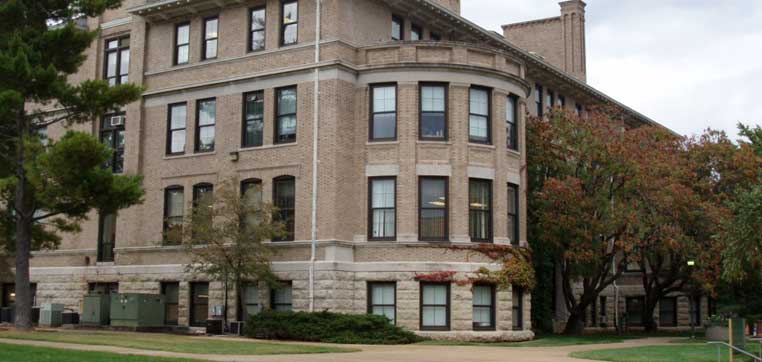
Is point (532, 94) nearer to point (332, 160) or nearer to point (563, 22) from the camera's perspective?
point (563, 22)

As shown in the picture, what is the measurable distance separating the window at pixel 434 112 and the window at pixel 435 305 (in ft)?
17.8

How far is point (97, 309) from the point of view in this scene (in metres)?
36.5

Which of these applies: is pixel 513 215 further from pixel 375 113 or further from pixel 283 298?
pixel 283 298

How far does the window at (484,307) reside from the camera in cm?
3319

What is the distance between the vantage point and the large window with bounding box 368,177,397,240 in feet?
110

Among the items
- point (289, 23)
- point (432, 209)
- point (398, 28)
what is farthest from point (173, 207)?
point (398, 28)

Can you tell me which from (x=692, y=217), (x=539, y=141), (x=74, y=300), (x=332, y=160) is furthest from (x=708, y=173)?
(x=74, y=300)

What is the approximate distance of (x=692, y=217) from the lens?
3734cm

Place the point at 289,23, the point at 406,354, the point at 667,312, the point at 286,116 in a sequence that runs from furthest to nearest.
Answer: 1. the point at 667,312
2. the point at 289,23
3. the point at 286,116
4. the point at 406,354

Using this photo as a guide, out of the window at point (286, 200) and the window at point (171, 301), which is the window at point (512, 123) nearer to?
the window at point (286, 200)

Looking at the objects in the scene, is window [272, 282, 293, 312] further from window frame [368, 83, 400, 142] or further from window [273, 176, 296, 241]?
window frame [368, 83, 400, 142]

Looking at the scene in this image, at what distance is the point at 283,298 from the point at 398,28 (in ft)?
39.0

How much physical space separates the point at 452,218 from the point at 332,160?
188 inches

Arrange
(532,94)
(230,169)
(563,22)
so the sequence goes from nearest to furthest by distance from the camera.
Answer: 1. (230,169)
2. (532,94)
3. (563,22)
